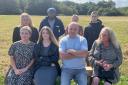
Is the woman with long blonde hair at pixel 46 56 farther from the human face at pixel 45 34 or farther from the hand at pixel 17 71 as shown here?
the hand at pixel 17 71

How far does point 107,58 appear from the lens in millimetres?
8219

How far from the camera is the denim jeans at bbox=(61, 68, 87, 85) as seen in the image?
7.91 metres

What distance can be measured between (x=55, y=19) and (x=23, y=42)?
8.20 feet

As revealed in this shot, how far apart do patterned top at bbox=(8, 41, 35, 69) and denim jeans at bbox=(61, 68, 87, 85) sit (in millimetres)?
832

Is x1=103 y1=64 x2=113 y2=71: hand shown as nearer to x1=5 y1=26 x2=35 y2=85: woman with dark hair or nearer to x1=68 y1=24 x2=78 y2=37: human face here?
x1=68 y1=24 x2=78 y2=37: human face

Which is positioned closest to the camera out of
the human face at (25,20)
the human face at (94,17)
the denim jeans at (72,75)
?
the denim jeans at (72,75)

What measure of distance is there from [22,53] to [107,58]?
6.08 feet

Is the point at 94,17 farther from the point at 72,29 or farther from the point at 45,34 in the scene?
the point at 45,34

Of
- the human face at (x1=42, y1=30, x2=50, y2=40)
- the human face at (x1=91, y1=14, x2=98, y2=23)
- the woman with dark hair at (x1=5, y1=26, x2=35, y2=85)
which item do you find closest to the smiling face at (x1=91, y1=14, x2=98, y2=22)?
the human face at (x1=91, y1=14, x2=98, y2=23)

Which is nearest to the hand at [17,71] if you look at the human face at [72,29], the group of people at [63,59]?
the group of people at [63,59]

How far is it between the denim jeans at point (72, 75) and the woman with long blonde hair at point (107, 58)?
0.90 ft

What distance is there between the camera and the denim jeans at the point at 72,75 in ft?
26.0

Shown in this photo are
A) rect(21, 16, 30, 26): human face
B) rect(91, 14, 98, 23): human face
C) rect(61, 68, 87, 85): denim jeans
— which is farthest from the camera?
rect(91, 14, 98, 23): human face

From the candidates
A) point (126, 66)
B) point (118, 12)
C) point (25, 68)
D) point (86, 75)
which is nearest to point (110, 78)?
point (86, 75)
